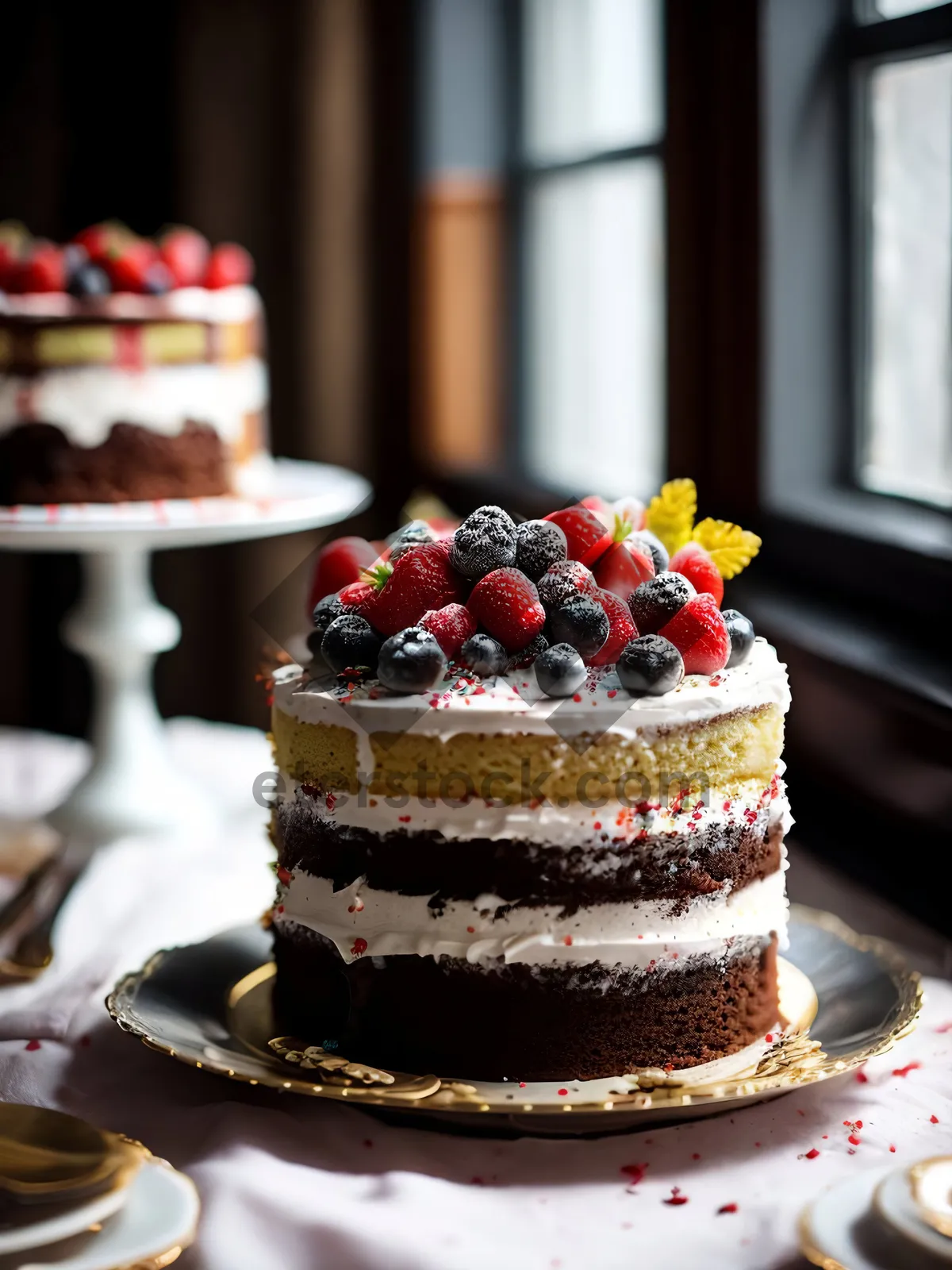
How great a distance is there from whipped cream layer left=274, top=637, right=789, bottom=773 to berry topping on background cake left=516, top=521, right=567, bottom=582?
0.11 meters

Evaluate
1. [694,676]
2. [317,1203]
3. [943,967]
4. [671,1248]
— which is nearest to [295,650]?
[694,676]

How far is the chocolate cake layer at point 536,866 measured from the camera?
1186 mm

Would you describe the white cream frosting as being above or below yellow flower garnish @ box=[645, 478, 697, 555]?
above

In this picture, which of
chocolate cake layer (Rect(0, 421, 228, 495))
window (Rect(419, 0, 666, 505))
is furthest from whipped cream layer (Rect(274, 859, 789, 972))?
window (Rect(419, 0, 666, 505))

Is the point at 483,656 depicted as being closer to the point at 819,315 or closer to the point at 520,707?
the point at 520,707

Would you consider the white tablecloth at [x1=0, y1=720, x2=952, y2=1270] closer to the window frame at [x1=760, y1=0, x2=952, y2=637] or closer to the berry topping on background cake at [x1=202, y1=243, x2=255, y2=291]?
the window frame at [x1=760, y1=0, x2=952, y2=637]

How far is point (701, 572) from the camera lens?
1326 millimetres

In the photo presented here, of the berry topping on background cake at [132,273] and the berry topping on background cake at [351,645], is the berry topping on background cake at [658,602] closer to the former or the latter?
the berry topping on background cake at [351,645]

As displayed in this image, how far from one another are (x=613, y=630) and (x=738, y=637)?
12cm

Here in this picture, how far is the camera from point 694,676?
1.24m

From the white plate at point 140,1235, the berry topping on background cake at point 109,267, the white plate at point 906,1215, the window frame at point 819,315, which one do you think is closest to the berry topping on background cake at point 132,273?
the berry topping on background cake at point 109,267

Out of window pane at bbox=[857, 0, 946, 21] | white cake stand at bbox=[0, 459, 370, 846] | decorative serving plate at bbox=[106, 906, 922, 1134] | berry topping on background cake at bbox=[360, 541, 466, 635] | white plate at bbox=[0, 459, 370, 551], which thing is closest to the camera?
decorative serving plate at bbox=[106, 906, 922, 1134]

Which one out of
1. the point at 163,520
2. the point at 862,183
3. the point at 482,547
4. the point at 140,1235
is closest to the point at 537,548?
the point at 482,547

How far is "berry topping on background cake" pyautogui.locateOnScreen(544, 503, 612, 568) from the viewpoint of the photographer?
1.32m
